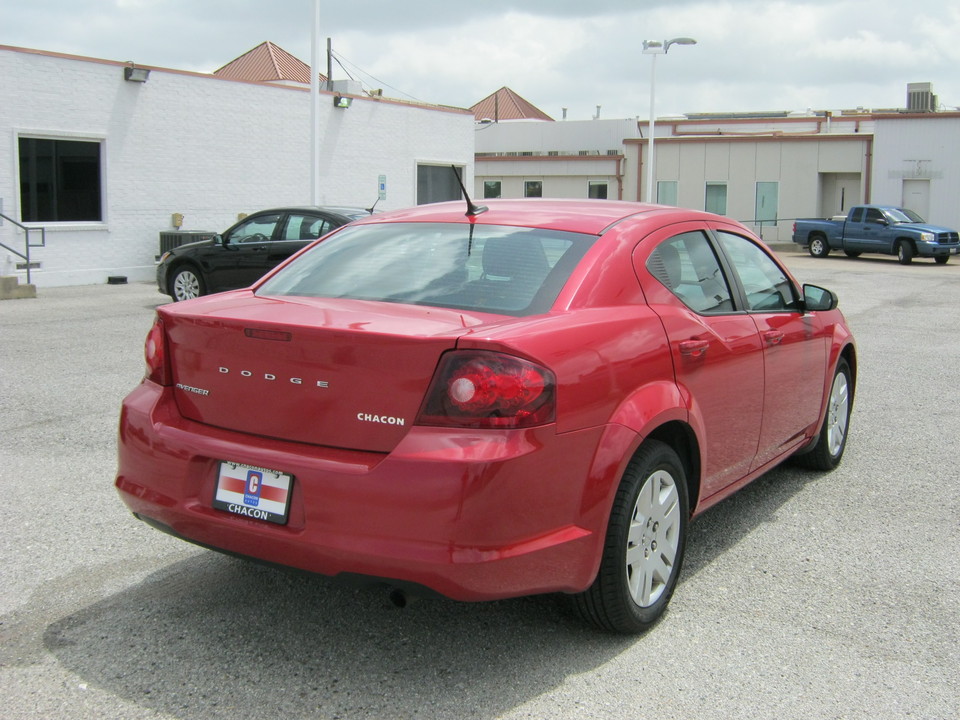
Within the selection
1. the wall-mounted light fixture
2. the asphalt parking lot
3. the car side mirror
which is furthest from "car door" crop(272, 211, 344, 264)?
the car side mirror

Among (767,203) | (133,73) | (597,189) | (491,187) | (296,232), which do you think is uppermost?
(133,73)

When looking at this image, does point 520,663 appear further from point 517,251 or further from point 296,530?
point 517,251

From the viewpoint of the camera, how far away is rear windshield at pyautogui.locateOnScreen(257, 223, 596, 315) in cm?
380

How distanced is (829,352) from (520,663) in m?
3.02

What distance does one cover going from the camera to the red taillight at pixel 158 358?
3875 millimetres

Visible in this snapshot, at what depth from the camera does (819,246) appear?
3431 cm

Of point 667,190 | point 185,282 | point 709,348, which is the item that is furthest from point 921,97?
point 709,348

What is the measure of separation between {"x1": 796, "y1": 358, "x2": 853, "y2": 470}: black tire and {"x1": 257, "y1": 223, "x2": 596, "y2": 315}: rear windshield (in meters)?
2.60

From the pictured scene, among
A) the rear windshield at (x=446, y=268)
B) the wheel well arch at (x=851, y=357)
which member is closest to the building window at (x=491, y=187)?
the wheel well arch at (x=851, y=357)

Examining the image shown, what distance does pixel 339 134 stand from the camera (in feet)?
86.3

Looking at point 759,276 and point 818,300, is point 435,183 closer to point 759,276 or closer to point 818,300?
point 818,300

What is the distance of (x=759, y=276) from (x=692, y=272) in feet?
2.71

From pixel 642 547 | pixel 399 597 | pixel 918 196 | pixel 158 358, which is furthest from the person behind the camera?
pixel 918 196

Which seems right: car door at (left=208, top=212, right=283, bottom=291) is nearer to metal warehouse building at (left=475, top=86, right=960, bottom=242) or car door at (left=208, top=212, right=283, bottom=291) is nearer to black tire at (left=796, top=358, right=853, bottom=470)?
black tire at (left=796, top=358, right=853, bottom=470)
